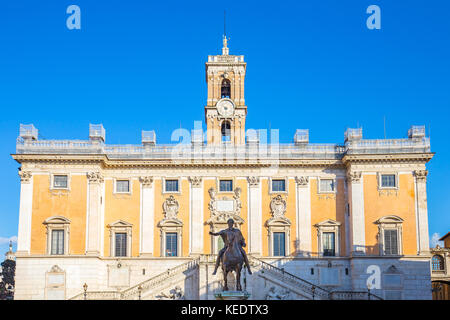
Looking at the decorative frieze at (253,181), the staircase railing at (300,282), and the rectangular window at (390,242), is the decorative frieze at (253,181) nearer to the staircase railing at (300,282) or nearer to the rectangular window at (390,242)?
the staircase railing at (300,282)

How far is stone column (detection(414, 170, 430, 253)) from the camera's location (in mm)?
45031

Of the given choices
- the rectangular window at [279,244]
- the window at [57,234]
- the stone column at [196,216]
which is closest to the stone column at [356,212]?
→ the rectangular window at [279,244]

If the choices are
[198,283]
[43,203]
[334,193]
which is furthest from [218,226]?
[43,203]

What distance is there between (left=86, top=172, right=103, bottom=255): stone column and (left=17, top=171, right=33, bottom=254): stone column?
4.04 metres

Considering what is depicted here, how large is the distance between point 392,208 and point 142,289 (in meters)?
17.8

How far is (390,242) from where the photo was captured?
1775 inches

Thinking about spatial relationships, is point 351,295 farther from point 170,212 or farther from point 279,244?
point 170,212

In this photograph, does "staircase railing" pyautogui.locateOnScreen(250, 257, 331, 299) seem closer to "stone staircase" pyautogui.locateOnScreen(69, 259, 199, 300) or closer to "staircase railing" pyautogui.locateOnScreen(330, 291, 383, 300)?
"staircase railing" pyautogui.locateOnScreen(330, 291, 383, 300)

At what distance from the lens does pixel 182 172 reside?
1857 inches

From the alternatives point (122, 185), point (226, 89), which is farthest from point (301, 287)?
point (226, 89)

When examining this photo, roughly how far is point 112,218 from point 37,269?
6034mm

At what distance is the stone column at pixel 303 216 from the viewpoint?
45.8m

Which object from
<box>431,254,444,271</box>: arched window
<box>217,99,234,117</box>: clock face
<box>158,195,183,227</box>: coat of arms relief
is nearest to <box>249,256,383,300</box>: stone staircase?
<box>158,195,183,227</box>: coat of arms relief

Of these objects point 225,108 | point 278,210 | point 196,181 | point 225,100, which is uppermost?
point 225,100
